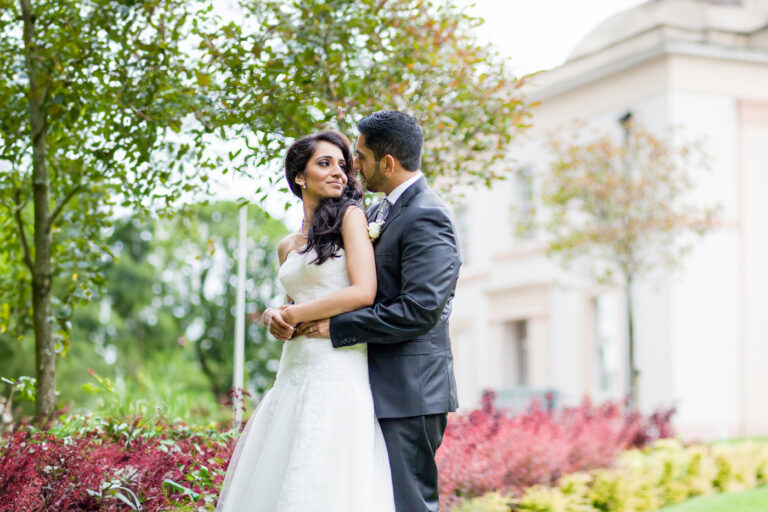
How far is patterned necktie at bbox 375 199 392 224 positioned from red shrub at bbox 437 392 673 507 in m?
3.52

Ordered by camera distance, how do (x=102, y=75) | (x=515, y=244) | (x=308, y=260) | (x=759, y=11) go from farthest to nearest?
(x=515, y=244) < (x=759, y=11) < (x=102, y=75) < (x=308, y=260)

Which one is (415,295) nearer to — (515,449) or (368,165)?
(368,165)

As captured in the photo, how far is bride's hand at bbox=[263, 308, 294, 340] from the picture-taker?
436 centimetres

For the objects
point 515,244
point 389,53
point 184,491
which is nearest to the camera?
point 184,491

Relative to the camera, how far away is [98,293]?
8102 mm

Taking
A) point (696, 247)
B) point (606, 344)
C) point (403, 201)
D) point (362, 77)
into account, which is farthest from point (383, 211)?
point (606, 344)

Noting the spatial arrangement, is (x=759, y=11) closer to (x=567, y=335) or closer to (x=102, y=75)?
(x=567, y=335)

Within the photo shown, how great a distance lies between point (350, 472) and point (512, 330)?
2484 cm

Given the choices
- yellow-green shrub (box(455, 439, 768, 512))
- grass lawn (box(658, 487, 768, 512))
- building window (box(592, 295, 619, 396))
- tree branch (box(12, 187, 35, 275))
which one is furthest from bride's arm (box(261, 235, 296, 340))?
building window (box(592, 295, 619, 396))

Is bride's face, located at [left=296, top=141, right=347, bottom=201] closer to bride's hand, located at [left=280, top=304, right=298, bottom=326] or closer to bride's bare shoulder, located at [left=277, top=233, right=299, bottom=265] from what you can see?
bride's bare shoulder, located at [left=277, top=233, right=299, bottom=265]

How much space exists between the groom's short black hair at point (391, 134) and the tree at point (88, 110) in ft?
7.43

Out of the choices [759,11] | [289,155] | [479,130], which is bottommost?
[289,155]

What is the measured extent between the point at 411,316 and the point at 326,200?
735 mm

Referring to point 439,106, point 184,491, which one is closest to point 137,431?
point 184,491
